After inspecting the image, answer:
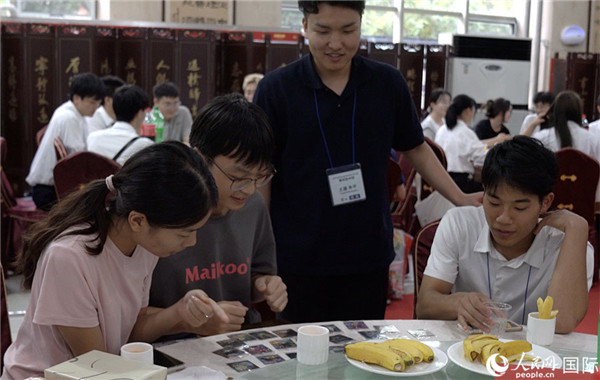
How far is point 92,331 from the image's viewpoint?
138 centimetres

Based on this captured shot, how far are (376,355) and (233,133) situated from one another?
2.12 ft

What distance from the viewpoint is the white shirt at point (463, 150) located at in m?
5.59

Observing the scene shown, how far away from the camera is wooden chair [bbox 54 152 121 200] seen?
339cm

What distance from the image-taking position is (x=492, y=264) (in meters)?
1.86

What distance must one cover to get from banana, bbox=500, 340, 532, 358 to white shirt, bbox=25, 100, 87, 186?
3.69 meters

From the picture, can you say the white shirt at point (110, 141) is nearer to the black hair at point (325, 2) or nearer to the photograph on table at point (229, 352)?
the black hair at point (325, 2)

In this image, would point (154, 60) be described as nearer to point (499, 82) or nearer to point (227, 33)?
point (227, 33)

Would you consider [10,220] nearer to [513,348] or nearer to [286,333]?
[286,333]

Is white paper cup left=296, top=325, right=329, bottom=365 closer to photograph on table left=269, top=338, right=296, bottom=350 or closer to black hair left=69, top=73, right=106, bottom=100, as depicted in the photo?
photograph on table left=269, top=338, right=296, bottom=350

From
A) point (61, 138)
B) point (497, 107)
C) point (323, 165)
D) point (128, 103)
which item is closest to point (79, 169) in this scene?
point (128, 103)

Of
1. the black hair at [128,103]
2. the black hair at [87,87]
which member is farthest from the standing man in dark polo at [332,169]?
the black hair at [87,87]

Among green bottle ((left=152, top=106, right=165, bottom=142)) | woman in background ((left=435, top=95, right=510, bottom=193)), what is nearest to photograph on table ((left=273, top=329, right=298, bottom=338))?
green bottle ((left=152, top=106, right=165, bottom=142))

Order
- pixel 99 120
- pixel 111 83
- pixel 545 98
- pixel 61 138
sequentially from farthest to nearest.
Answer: pixel 545 98 < pixel 111 83 < pixel 99 120 < pixel 61 138

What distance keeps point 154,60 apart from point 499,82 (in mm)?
4471
